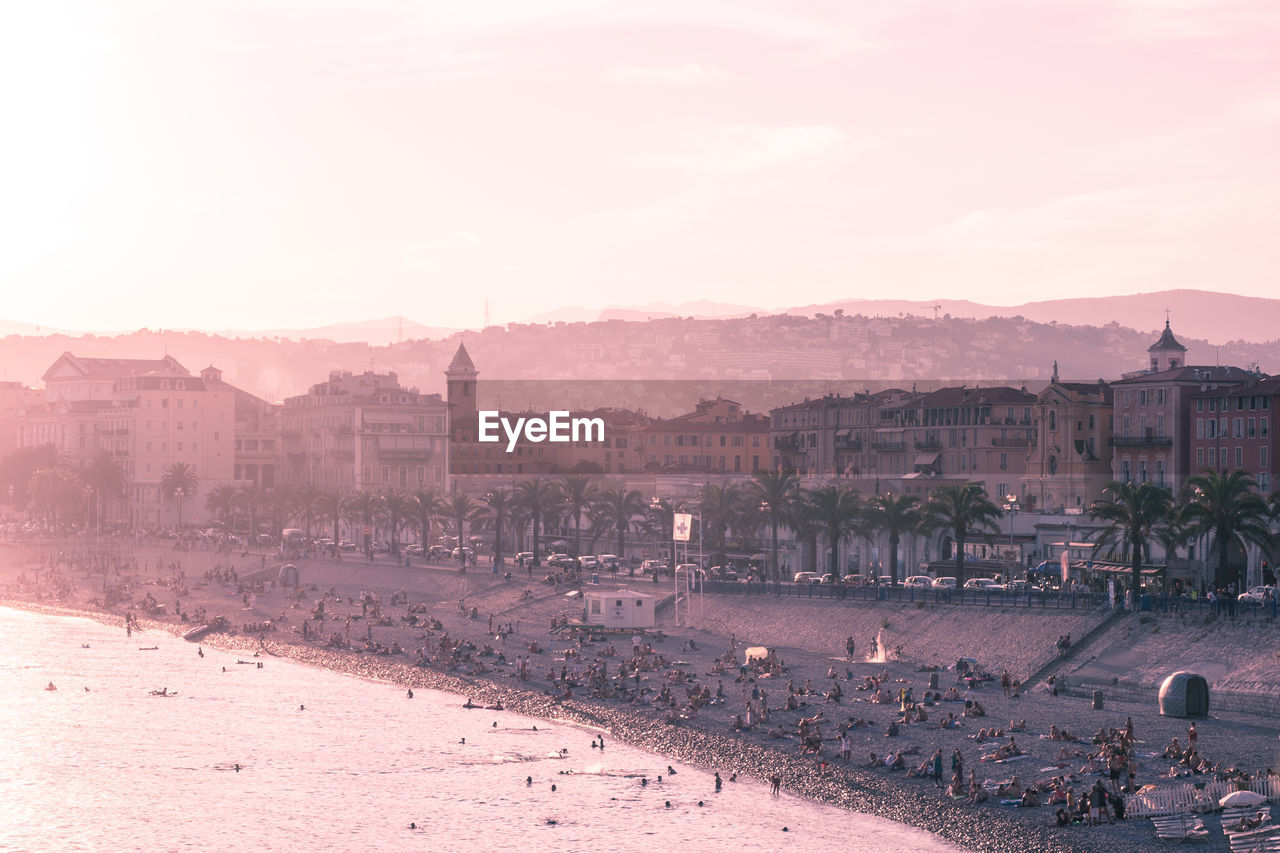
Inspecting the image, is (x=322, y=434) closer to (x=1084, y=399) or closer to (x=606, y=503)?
(x=606, y=503)

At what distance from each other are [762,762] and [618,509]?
2306 inches

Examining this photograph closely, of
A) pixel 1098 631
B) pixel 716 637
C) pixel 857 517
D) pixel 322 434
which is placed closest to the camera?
pixel 1098 631

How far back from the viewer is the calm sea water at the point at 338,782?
49.8 meters

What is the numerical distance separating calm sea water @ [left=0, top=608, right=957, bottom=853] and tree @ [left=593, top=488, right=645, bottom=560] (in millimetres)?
35761

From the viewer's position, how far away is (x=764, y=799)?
171 ft

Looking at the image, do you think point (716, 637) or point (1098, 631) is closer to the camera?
point (1098, 631)

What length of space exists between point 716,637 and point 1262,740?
36.6 meters

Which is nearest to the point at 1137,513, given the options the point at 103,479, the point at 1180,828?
the point at 1180,828

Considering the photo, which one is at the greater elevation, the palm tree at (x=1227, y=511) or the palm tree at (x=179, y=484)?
the palm tree at (x=1227, y=511)

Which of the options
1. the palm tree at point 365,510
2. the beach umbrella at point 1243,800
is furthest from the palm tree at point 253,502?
the beach umbrella at point 1243,800

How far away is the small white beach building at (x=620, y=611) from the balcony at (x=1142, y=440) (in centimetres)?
3545

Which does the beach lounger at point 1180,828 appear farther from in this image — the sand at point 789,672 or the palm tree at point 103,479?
the palm tree at point 103,479

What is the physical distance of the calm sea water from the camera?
49.8m

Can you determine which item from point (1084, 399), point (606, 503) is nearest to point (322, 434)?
point (606, 503)
